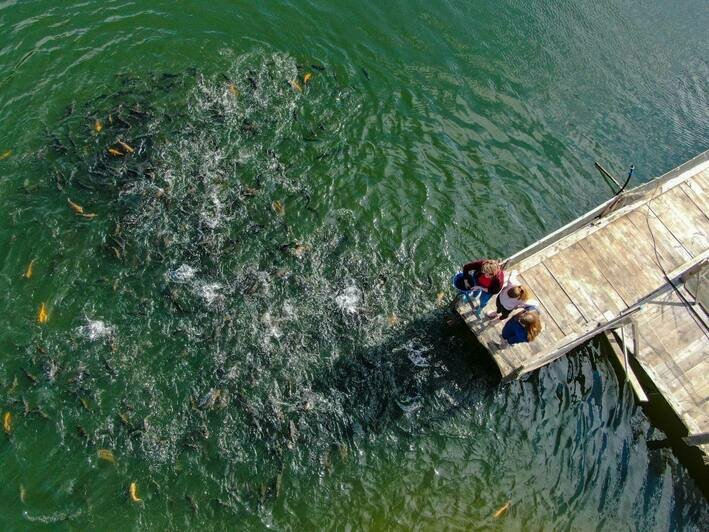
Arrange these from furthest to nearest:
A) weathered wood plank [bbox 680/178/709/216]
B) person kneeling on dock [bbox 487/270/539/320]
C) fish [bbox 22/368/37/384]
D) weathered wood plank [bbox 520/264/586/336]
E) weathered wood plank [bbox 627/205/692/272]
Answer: weathered wood plank [bbox 680/178/709/216] < weathered wood plank [bbox 627/205/692/272] < weathered wood plank [bbox 520/264/586/336] < fish [bbox 22/368/37/384] < person kneeling on dock [bbox 487/270/539/320]

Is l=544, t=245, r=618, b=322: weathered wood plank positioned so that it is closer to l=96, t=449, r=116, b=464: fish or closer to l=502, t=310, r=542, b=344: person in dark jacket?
l=502, t=310, r=542, b=344: person in dark jacket

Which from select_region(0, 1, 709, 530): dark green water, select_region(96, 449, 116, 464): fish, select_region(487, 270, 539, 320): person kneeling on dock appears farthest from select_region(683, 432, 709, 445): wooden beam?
select_region(96, 449, 116, 464): fish

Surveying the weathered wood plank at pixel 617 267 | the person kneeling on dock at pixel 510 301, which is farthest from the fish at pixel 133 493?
the weathered wood plank at pixel 617 267

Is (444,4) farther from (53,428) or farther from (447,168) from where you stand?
(53,428)

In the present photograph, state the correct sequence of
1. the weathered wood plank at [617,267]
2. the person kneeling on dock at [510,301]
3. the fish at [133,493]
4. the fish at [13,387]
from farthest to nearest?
the weathered wood plank at [617,267] < the fish at [13,387] < the person kneeling on dock at [510,301] < the fish at [133,493]

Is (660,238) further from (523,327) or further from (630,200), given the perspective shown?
(523,327)

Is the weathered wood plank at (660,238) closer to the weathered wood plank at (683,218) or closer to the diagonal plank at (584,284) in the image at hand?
the weathered wood plank at (683,218)
